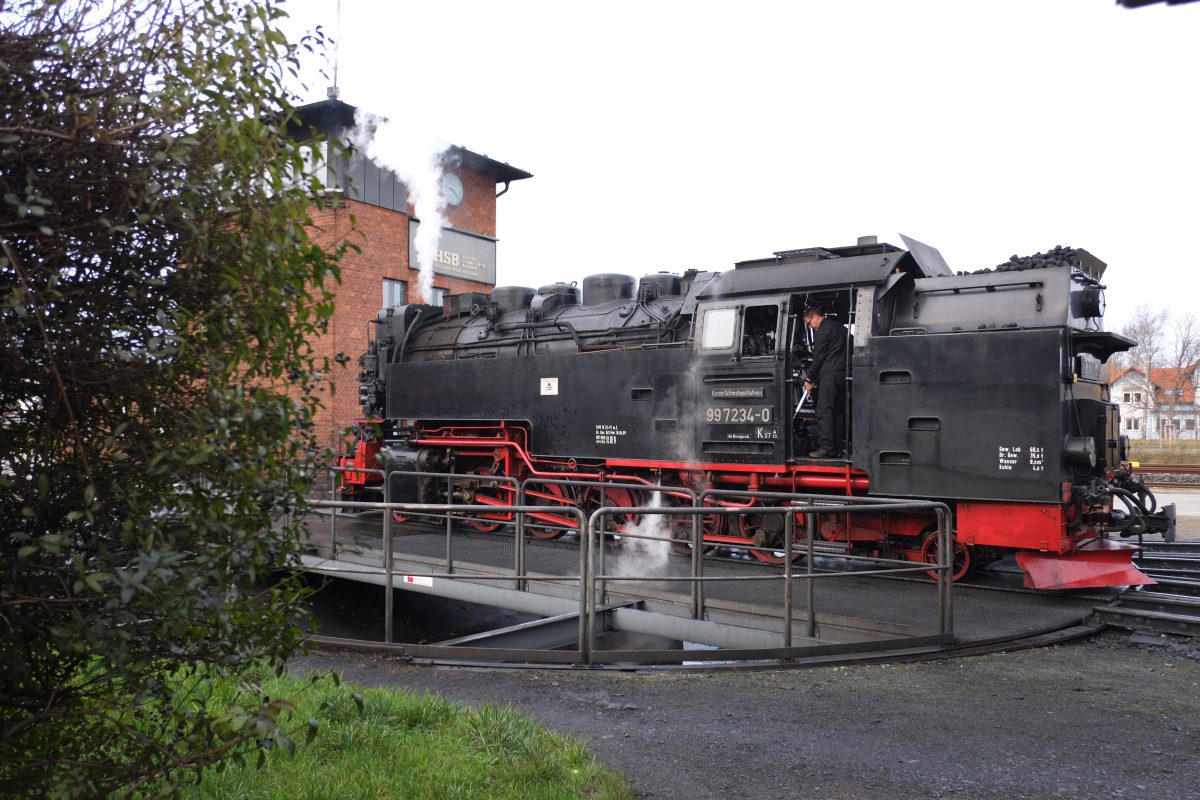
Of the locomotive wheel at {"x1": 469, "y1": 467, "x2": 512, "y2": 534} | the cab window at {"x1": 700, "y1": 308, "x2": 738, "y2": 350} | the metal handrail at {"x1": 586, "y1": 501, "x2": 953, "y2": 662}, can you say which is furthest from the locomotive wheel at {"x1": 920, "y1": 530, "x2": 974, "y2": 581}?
the locomotive wheel at {"x1": 469, "y1": 467, "x2": 512, "y2": 534}

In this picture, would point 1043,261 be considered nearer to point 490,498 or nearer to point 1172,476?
point 490,498

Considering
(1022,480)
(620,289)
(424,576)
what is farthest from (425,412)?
(1022,480)

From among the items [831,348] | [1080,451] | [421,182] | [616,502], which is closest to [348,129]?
[421,182]

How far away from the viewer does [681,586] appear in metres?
7.75

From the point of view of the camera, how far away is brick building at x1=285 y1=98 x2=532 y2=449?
18109 millimetres

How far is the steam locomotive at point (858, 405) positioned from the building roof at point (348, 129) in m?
7.06

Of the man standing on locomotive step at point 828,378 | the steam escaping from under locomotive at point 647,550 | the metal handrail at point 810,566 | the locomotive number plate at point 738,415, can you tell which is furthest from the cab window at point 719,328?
the metal handrail at point 810,566

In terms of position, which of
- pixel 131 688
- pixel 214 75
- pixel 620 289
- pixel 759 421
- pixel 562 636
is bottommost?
pixel 562 636

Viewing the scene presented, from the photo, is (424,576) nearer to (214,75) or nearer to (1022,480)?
(1022,480)

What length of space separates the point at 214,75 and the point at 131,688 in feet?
→ 5.29

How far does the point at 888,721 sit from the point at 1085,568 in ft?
13.3

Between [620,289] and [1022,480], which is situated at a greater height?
[620,289]

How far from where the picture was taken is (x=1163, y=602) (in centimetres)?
712

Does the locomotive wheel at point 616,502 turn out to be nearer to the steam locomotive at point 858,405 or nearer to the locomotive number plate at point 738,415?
the steam locomotive at point 858,405
